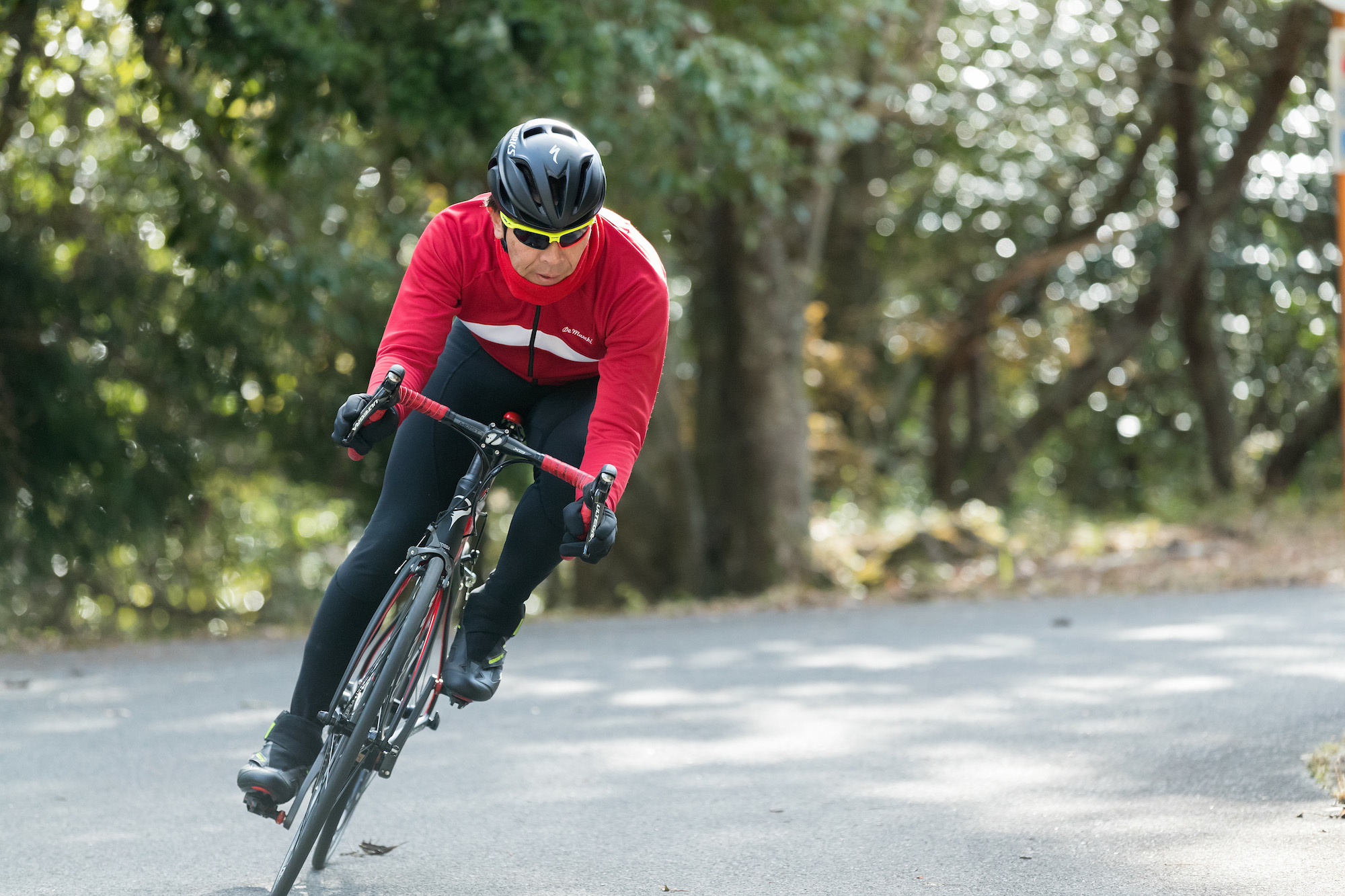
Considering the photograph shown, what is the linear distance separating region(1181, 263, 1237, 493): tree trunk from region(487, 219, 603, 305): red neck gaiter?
17785 millimetres

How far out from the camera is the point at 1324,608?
28.5 ft

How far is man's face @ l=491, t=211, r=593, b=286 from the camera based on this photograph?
3.57m

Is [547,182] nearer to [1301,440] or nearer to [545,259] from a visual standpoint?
[545,259]

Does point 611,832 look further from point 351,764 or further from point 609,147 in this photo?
point 609,147

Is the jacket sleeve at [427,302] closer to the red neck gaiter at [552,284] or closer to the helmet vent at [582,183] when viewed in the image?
the red neck gaiter at [552,284]

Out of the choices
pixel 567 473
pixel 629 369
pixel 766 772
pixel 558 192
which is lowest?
pixel 766 772

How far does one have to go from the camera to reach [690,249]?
14586 mm

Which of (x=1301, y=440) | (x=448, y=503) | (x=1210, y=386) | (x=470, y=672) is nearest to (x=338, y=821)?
(x=470, y=672)

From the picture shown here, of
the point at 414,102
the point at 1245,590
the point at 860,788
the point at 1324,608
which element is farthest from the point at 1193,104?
the point at 860,788

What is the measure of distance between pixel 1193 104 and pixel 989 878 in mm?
15498

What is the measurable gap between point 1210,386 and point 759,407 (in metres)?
10.3

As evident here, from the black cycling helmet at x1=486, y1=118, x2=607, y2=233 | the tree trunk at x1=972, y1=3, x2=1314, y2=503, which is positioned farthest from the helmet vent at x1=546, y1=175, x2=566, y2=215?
the tree trunk at x1=972, y1=3, x2=1314, y2=503

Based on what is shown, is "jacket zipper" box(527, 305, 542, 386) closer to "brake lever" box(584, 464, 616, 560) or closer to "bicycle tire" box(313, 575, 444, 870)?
"brake lever" box(584, 464, 616, 560)

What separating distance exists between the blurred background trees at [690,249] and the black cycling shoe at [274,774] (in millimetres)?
6027
